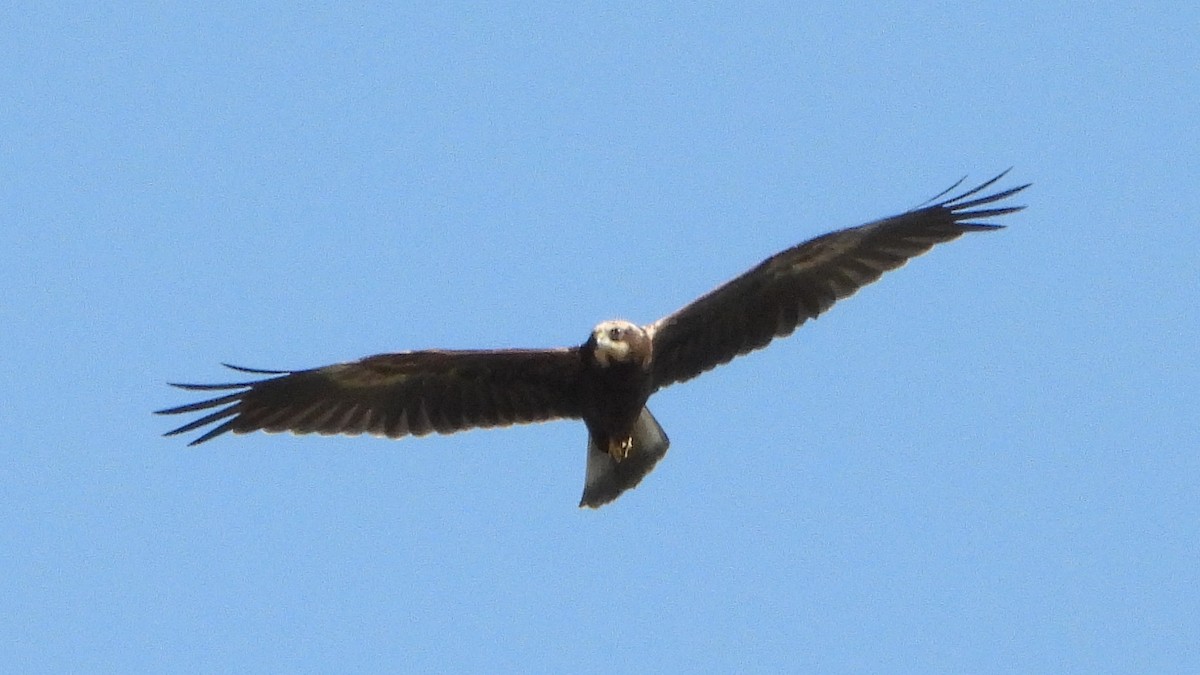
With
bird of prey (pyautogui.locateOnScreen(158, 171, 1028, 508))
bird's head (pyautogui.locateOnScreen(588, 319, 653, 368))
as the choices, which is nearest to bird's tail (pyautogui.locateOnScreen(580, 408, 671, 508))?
bird of prey (pyautogui.locateOnScreen(158, 171, 1028, 508))

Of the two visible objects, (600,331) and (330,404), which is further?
(330,404)

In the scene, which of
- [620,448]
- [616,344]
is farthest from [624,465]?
[616,344]

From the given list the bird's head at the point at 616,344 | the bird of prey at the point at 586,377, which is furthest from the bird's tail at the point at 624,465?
the bird's head at the point at 616,344

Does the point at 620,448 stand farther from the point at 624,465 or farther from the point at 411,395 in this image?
the point at 411,395

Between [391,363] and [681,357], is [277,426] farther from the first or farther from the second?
[681,357]

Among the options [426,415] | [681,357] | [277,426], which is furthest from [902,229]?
[277,426]

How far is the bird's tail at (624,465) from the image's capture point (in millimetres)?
10750

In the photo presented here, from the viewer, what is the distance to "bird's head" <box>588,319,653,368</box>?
9.94 meters

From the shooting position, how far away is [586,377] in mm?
10266

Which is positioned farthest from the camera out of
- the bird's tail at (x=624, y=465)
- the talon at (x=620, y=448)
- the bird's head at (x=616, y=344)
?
the bird's tail at (x=624, y=465)

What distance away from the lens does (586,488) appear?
10883 millimetres

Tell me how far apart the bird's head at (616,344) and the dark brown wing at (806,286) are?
567 millimetres

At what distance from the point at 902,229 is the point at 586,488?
92.7 inches

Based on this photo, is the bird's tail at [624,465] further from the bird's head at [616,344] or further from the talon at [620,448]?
the bird's head at [616,344]
